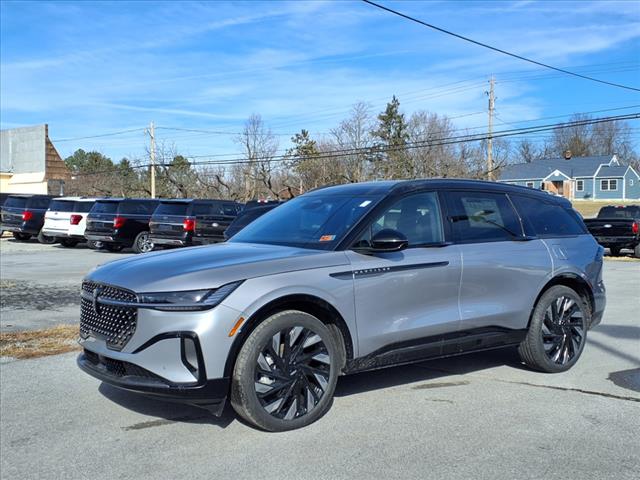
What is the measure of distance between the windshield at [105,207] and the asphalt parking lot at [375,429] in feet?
49.9

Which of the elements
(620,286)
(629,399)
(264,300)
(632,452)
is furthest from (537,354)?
(620,286)

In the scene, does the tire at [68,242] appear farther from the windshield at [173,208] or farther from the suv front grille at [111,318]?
the suv front grille at [111,318]

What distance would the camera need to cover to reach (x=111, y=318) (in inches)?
180

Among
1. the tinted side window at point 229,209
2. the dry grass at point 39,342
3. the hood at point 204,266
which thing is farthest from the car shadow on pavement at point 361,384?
the tinted side window at point 229,209

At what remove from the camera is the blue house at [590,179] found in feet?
231

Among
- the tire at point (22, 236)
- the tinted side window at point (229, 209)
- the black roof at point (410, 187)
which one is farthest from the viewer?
the tire at point (22, 236)

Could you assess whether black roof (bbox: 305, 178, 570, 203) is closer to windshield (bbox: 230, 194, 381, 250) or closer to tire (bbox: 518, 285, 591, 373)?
windshield (bbox: 230, 194, 381, 250)

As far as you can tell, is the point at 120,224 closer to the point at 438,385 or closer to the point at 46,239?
the point at 46,239

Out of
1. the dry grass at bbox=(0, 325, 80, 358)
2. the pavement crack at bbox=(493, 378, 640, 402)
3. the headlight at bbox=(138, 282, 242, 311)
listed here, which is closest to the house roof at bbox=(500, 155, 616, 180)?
the dry grass at bbox=(0, 325, 80, 358)

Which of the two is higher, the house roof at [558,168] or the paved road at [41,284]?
the house roof at [558,168]

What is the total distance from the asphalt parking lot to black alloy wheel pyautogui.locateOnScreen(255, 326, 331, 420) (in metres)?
0.21

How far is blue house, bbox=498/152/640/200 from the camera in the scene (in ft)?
231

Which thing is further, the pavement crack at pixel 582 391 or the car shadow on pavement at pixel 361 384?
the pavement crack at pixel 582 391

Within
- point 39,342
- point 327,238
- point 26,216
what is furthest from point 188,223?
point 327,238
